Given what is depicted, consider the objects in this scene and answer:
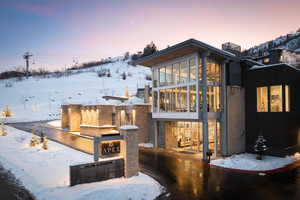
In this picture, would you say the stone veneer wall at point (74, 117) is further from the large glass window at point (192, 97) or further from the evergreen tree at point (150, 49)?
the evergreen tree at point (150, 49)

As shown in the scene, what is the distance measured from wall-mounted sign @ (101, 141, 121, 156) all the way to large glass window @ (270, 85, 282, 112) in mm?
12598

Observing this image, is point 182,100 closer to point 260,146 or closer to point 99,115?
point 260,146

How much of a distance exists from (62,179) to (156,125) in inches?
433

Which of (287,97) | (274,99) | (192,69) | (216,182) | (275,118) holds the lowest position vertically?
(216,182)

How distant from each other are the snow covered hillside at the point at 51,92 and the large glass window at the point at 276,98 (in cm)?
3511

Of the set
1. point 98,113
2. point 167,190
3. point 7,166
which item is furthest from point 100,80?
point 167,190

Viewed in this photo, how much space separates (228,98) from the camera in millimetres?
16031

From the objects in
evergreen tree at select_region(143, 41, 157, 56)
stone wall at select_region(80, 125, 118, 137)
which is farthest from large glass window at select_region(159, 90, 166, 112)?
evergreen tree at select_region(143, 41, 157, 56)

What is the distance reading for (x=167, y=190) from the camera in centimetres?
933

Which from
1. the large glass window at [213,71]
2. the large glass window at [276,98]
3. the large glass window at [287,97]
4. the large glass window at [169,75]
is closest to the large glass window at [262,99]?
the large glass window at [276,98]

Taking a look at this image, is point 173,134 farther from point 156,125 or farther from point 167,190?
point 167,190

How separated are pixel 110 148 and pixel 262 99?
13.0 meters

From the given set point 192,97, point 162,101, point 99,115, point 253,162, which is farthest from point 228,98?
point 99,115

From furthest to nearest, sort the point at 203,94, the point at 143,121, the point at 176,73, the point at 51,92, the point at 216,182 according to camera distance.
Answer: the point at 51,92, the point at 143,121, the point at 176,73, the point at 203,94, the point at 216,182
